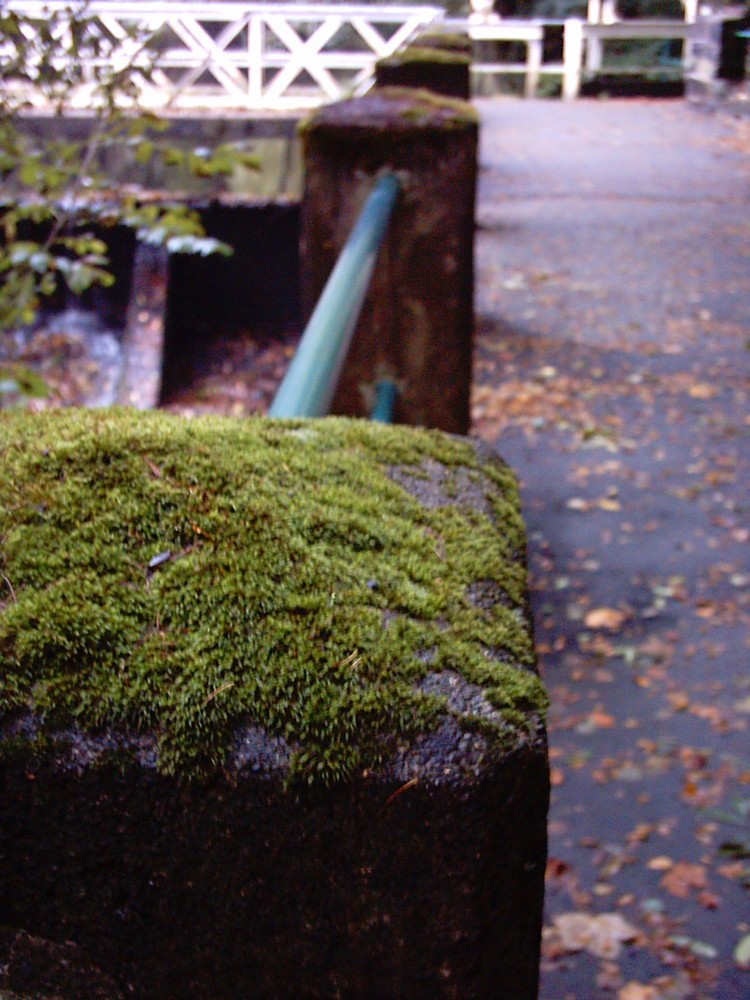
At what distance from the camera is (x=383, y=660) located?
0.80 meters

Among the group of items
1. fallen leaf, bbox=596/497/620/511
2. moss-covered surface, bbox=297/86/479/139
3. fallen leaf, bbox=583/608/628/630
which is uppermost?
moss-covered surface, bbox=297/86/479/139

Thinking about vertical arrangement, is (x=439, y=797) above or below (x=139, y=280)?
above

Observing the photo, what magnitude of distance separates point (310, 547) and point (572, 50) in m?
22.7

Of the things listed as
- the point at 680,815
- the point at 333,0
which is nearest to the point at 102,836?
the point at 680,815

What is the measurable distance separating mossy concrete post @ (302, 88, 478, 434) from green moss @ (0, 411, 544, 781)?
187 centimetres

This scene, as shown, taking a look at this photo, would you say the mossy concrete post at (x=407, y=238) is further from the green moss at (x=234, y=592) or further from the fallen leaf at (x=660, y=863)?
the green moss at (x=234, y=592)

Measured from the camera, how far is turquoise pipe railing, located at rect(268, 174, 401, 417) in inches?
70.4

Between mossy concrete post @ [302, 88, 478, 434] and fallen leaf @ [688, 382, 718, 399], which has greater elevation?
mossy concrete post @ [302, 88, 478, 434]

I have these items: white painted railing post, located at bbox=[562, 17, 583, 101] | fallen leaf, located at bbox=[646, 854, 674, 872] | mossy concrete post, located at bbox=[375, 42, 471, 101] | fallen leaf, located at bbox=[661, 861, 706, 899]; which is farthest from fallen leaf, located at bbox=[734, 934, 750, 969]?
white painted railing post, located at bbox=[562, 17, 583, 101]

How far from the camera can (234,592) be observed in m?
0.85

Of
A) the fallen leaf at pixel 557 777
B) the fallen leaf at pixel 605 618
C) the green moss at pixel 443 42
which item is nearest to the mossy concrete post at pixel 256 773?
the fallen leaf at pixel 557 777

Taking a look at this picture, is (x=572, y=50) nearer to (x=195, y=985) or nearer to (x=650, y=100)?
(x=650, y=100)

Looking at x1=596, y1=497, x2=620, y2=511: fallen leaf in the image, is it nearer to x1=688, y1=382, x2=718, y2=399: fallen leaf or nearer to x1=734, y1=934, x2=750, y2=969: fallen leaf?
x1=688, y1=382, x2=718, y2=399: fallen leaf

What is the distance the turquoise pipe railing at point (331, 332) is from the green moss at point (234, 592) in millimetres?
650
